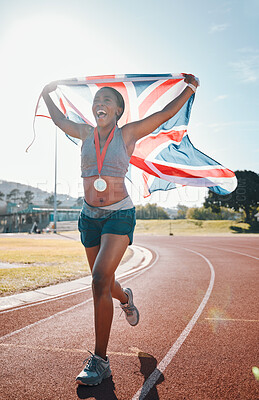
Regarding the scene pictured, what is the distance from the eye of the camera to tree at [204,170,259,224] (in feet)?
187

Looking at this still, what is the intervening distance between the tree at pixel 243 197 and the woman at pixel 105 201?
5470cm

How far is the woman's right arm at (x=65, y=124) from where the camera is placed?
11.7 ft

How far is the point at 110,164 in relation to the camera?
10.3ft

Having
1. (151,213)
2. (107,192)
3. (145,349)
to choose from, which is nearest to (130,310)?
(145,349)

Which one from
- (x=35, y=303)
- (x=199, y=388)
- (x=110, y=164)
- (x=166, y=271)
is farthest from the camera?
(x=166, y=271)

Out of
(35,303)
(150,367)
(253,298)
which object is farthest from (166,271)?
(150,367)

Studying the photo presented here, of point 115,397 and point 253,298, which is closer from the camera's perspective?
point 115,397

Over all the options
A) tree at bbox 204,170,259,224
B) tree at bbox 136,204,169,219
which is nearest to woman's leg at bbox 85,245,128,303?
tree at bbox 204,170,259,224

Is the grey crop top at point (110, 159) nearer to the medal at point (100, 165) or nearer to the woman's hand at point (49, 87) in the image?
the medal at point (100, 165)

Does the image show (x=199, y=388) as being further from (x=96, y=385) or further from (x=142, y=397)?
(x=96, y=385)

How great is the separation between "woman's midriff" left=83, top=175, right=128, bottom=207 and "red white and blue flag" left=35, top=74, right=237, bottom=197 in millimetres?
1789

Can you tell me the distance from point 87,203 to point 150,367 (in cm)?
175

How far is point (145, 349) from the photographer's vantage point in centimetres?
371

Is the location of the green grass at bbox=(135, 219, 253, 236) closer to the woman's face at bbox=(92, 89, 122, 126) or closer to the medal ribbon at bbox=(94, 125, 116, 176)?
the woman's face at bbox=(92, 89, 122, 126)
